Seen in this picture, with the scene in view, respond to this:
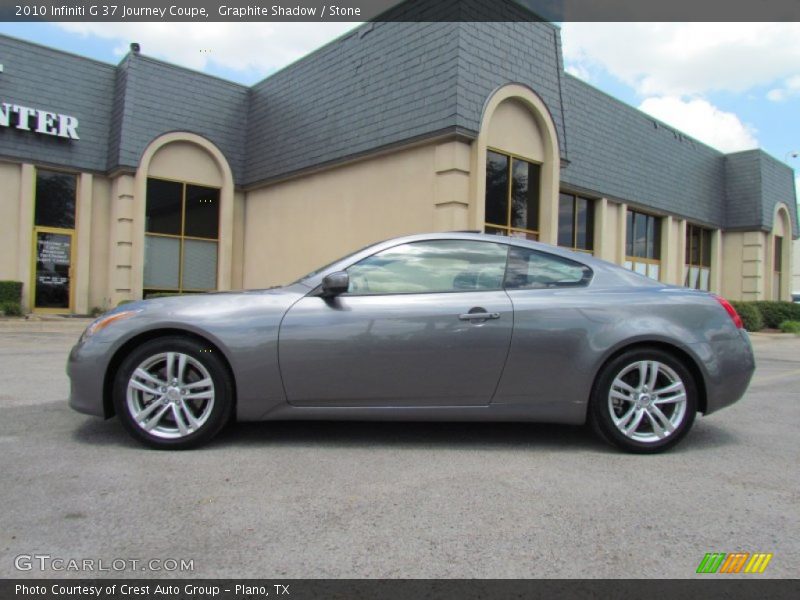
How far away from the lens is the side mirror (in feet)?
12.4

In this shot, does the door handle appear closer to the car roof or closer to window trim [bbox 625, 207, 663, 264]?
the car roof

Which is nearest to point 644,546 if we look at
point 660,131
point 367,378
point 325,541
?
point 325,541

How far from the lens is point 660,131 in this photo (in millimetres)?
19484

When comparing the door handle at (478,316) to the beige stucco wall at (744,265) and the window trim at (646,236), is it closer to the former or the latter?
the window trim at (646,236)

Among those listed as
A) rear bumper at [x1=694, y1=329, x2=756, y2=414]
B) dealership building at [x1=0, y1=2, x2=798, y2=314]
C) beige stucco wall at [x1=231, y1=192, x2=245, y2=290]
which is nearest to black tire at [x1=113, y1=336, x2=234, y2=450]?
rear bumper at [x1=694, y1=329, x2=756, y2=414]

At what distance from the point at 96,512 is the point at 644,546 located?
2474 millimetres

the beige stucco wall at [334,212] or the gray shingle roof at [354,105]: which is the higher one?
the gray shingle roof at [354,105]

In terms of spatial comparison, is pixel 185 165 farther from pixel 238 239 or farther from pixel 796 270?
pixel 796 270

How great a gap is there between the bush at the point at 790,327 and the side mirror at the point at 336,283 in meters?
19.6

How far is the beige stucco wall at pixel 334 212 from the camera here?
1174cm

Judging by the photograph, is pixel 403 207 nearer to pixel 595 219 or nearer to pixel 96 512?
pixel 595 219

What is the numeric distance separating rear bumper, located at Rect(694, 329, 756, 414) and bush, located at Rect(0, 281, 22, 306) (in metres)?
14.8
